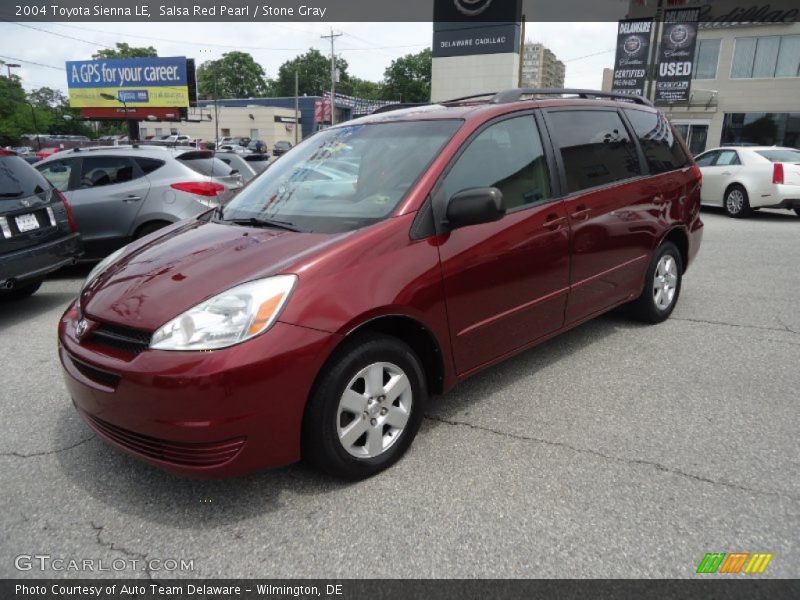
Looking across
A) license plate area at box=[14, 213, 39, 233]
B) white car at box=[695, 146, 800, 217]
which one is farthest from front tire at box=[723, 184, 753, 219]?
license plate area at box=[14, 213, 39, 233]

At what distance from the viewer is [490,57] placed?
102 feet

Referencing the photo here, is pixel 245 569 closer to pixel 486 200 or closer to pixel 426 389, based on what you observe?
pixel 426 389

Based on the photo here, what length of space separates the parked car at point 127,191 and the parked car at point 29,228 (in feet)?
3.61

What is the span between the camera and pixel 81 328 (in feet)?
8.95

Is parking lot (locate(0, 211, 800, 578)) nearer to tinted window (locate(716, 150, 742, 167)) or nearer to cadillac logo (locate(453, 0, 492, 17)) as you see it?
tinted window (locate(716, 150, 742, 167))

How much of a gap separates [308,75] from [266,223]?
12032 centimetres

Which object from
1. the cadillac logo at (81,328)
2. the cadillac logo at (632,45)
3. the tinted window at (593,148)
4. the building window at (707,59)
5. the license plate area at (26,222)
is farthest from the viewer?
the building window at (707,59)

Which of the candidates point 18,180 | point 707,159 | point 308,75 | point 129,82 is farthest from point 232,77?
point 18,180

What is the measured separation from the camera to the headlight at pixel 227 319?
7.63 ft

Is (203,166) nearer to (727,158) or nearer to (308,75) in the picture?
(727,158)

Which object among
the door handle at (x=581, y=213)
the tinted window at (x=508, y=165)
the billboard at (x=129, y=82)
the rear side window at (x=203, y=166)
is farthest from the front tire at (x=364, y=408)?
the billboard at (x=129, y=82)

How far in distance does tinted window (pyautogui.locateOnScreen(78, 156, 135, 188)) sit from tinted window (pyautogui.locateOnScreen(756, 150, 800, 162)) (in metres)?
12.1

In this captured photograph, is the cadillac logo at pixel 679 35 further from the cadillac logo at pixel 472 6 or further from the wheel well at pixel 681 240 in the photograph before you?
the wheel well at pixel 681 240

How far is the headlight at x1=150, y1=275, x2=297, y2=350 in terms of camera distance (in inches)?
91.5
